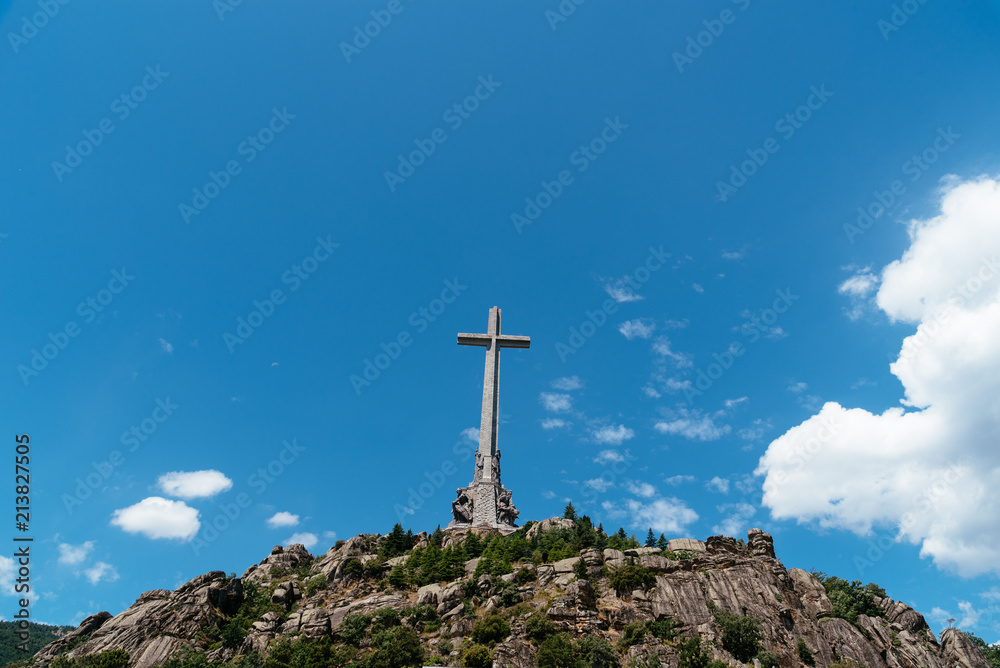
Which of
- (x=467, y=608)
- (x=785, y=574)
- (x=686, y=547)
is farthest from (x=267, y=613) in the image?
(x=785, y=574)

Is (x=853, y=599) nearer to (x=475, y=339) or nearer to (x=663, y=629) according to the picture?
(x=663, y=629)

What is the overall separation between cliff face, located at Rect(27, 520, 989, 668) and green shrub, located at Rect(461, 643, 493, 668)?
58cm

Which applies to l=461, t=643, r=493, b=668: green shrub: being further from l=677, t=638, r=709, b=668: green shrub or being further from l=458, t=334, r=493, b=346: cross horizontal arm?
l=458, t=334, r=493, b=346: cross horizontal arm

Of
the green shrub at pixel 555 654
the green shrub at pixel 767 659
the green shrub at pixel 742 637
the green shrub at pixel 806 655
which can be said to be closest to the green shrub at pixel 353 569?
the green shrub at pixel 555 654

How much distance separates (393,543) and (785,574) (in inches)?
Answer: 1302

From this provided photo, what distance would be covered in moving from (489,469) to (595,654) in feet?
93.2

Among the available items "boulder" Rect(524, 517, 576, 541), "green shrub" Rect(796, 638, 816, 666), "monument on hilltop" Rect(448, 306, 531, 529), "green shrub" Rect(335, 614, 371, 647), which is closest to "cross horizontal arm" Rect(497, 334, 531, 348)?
"monument on hilltop" Rect(448, 306, 531, 529)

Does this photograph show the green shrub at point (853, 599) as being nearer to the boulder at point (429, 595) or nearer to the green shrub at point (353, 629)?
the boulder at point (429, 595)

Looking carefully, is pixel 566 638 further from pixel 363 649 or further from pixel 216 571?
pixel 216 571

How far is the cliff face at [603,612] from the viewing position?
40.7 m

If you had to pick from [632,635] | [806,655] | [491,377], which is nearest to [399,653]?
[632,635]

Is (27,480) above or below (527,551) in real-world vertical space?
below

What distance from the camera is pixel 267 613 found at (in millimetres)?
47531

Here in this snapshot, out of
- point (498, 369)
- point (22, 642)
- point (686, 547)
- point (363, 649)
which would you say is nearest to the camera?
point (22, 642)
